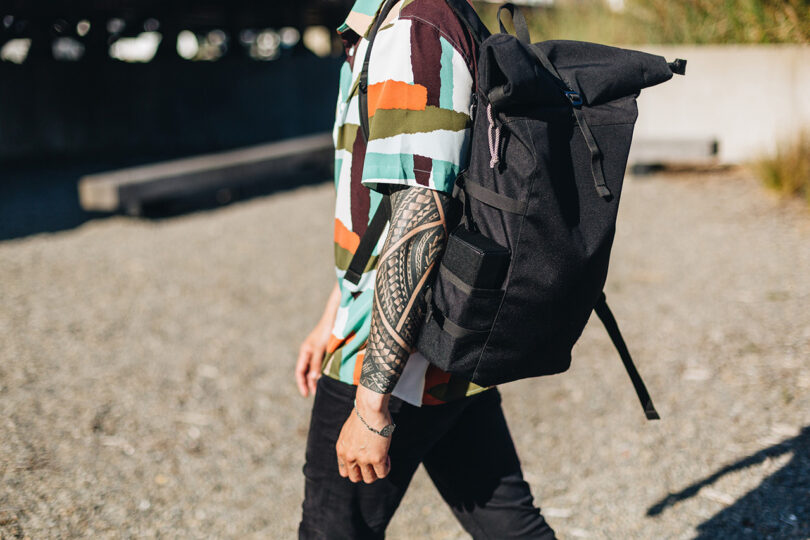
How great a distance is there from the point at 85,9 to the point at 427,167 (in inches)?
436

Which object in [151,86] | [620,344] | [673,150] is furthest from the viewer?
[151,86]

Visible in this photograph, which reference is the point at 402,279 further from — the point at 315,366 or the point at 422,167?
the point at 315,366

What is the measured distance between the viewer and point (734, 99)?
809cm

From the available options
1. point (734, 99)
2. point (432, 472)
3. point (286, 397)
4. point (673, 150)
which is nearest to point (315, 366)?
point (432, 472)

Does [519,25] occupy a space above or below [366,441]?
above

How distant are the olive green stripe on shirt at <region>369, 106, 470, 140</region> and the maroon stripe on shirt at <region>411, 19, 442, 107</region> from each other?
0.02 m

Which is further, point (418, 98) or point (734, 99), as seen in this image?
point (734, 99)

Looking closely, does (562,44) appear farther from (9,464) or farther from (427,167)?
(9,464)

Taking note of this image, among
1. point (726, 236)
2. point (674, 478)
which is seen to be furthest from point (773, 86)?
point (674, 478)

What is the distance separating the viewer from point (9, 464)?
2.96 meters

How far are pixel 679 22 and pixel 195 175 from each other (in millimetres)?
6193

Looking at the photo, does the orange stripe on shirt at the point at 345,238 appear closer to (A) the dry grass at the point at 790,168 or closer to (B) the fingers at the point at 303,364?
(B) the fingers at the point at 303,364

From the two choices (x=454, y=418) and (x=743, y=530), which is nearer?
(x=454, y=418)

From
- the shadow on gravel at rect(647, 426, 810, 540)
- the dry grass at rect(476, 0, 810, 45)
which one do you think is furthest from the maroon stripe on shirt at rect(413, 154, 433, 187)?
the dry grass at rect(476, 0, 810, 45)
